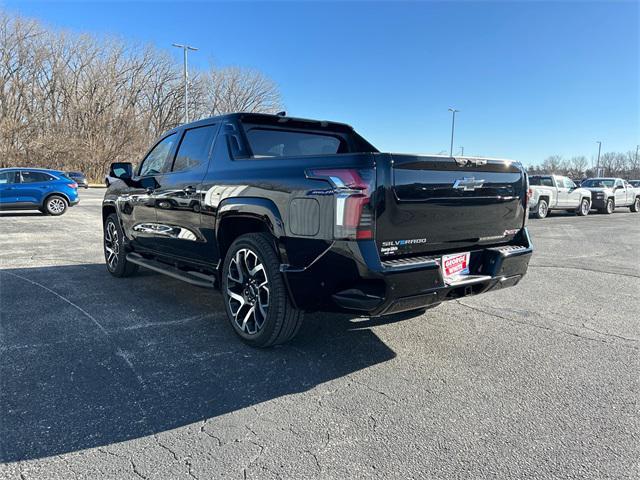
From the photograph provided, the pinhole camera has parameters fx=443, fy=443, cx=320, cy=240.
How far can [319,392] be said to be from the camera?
9.50 ft

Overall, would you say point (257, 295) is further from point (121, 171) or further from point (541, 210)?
point (541, 210)

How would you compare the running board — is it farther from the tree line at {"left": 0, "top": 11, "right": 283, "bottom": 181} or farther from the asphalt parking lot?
the tree line at {"left": 0, "top": 11, "right": 283, "bottom": 181}

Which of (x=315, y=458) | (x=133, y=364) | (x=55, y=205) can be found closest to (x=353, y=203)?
(x=315, y=458)

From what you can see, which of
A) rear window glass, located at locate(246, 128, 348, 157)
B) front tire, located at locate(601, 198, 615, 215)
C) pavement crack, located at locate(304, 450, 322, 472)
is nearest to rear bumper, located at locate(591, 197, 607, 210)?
front tire, located at locate(601, 198, 615, 215)

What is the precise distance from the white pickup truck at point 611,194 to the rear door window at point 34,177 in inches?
893

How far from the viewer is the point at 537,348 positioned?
12.1 ft

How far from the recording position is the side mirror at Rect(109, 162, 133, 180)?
5.50 m

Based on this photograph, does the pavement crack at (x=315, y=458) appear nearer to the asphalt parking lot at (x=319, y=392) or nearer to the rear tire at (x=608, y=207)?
the asphalt parking lot at (x=319, y=392)

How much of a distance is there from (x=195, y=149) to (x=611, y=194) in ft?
75.0

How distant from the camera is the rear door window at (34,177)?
47.5 feet

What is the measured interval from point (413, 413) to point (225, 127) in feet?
9.53

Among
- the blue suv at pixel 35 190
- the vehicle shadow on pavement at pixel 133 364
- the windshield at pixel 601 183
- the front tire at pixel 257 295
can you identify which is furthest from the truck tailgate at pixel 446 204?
the windshield at pixel 601 183

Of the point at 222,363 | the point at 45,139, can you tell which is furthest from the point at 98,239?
the point at 45,139

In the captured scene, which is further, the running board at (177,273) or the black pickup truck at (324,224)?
the running board at (177,273)
